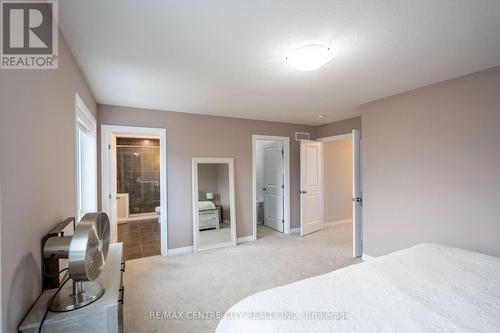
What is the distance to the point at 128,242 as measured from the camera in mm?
4445

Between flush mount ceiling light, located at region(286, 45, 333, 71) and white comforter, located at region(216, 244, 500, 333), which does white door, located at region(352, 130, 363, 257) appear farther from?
flush mount ceiling light, located at region(286, 45, 333, 71)

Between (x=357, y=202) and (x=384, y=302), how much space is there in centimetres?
→ 262

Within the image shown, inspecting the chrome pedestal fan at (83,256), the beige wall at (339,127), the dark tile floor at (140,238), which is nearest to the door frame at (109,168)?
the dark tile floor at (140,238)

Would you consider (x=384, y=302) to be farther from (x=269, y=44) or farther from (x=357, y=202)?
(x=357, y=202)

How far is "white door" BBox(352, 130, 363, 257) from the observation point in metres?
3.71

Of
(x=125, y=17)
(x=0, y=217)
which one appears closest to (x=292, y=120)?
(x=125, y=17)

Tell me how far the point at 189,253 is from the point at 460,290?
342cm

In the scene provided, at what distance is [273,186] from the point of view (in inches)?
213

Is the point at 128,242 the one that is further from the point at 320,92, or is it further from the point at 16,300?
the point at 320,92

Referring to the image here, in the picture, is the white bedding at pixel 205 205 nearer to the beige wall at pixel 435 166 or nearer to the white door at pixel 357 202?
the white door at pixel 357 202

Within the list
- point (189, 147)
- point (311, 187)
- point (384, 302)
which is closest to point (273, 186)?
point (311, 187)

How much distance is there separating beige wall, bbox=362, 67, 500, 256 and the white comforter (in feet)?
3.07

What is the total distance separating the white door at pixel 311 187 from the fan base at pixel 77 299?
3.94 m

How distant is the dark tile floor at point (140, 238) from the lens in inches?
155
